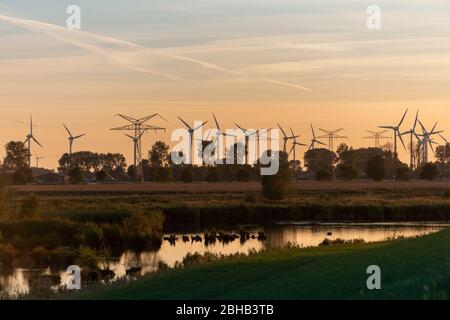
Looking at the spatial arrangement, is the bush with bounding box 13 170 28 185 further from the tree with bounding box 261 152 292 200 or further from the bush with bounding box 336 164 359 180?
the tree with bounding box 261 152 292 200

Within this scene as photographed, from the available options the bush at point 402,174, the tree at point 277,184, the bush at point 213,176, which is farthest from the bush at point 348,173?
the tree at point 277,184

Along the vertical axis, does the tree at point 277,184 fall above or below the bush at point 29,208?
above

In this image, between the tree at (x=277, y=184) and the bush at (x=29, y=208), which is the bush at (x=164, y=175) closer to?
the tree at (x=277, y=184)

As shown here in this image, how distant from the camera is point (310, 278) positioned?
71.6 ft

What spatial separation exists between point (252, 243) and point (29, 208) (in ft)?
60.8

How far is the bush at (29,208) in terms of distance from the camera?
2562 inches

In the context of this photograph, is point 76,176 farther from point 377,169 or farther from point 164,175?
point 377,169

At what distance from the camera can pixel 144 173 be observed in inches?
7643

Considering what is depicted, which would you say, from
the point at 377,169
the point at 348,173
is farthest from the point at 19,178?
the point at 377,169

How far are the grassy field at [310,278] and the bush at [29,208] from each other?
38107mm

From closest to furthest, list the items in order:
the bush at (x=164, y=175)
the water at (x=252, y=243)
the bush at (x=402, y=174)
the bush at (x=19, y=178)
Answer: the water at (x=252, y=243)
the bush at (x=19, y=178)
the bush at (x=164, y=175)
the bush at (x=402, y=174)

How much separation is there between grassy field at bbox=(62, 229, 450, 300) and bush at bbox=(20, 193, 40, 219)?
125ft
